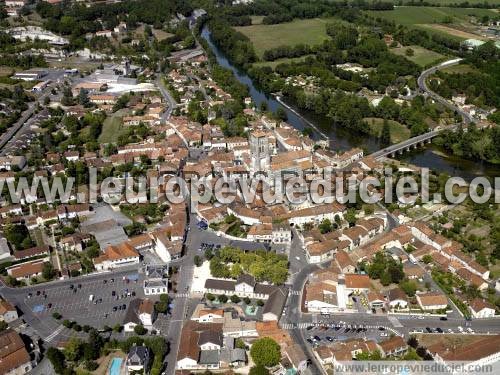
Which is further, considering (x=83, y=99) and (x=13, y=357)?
(x=83, y=99)

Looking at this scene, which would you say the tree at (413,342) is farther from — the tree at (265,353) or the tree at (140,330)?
the tree at (140,330)

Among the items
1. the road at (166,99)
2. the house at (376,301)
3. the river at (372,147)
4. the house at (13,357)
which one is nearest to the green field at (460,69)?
the river at (372,147)

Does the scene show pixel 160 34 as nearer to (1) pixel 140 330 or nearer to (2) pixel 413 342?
(1) pixel 140 330

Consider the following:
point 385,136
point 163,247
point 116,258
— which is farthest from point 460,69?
point 116,258

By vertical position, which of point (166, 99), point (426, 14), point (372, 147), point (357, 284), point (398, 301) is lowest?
point (372, 147)

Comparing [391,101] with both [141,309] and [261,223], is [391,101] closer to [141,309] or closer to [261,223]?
[261,223]

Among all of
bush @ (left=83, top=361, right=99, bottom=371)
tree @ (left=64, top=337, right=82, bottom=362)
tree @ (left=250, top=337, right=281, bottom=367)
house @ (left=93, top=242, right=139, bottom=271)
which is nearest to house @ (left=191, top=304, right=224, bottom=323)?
tree @ (left=250, top=337, right=281, bottom=367)

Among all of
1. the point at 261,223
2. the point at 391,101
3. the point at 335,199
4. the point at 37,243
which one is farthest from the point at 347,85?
the point at 37,243
